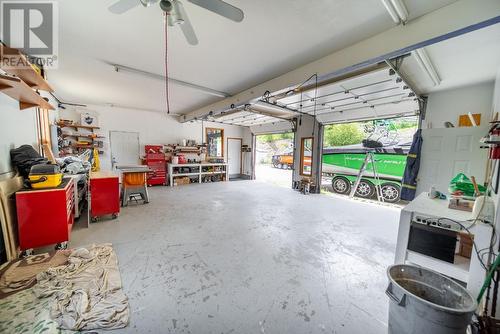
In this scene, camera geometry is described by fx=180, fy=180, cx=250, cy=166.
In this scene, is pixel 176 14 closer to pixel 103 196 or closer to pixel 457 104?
pixel 103 196

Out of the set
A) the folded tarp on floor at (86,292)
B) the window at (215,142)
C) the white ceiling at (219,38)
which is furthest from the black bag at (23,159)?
the window at (215,142)

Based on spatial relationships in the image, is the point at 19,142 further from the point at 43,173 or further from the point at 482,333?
the point at 482,333

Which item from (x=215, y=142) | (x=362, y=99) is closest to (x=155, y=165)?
(x=215, y=142)

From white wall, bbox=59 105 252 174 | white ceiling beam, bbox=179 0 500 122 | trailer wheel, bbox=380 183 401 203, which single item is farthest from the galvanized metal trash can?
white wall, bbox=59 105 252 174

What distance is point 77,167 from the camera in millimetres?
3479

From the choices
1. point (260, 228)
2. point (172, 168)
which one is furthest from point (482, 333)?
point (172, 168)

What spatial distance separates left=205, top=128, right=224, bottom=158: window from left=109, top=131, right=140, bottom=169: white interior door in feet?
9.27

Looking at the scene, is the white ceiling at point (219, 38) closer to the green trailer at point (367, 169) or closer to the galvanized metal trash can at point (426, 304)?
the galvanized metal trash can at point (426, 304)

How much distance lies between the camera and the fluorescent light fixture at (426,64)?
2.39 meters

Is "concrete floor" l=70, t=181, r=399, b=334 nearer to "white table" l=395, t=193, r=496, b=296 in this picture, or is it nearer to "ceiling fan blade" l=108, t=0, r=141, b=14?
"white table" l=395, t=193, r=496, b=296

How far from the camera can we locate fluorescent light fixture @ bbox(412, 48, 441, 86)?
239 cm

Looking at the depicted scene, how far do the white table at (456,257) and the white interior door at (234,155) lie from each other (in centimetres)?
770

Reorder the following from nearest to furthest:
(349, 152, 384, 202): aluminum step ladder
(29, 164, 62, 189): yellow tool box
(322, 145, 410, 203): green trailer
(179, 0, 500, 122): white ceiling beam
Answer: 1. (179, 0, 500, 122): white ceiling beam
2. (29, 164, 62, 189): yellow tool box
3. (322, 145, 410, 203): green trailer
4. (349, 152, 384, 202): aluminum step ladder

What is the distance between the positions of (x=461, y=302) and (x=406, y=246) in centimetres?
49
